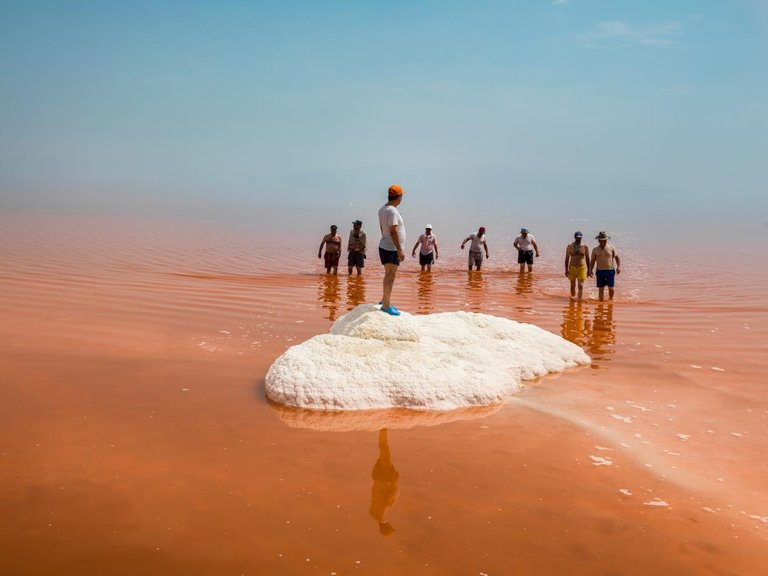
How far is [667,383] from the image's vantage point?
299 inches

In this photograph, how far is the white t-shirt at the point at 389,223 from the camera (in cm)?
710

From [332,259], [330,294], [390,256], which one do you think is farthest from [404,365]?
[332,259]

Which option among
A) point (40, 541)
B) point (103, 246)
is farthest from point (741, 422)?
point (103, 246)

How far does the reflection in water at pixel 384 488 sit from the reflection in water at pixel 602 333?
13.8ft

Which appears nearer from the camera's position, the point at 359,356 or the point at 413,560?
the point at 413,560

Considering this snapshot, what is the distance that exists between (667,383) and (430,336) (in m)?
2.85

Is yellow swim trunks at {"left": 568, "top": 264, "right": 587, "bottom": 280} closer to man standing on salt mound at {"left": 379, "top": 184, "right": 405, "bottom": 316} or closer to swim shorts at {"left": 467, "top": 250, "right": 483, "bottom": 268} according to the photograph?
swim shorts at {"left": 467, "top": 250, "right": 483, "bottom": 268}

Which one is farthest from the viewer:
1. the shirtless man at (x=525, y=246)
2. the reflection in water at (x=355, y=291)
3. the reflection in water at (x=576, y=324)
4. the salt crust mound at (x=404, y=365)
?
the shirtless man at (x=525, y=246)

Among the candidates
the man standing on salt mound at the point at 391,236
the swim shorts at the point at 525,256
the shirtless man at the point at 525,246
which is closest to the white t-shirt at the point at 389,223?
the man standing on salt mound at the point at 391,236

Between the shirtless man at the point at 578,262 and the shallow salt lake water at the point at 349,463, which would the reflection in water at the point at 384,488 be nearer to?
the shallow salt lake water at the point at 349,463

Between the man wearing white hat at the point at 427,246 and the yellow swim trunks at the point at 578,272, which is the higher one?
the man wearing white hat at the point at 427,246

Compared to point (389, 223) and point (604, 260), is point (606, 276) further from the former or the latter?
point (389, 223)

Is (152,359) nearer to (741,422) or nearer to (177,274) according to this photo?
(741,422)

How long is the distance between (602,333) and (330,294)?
598 centimetres
